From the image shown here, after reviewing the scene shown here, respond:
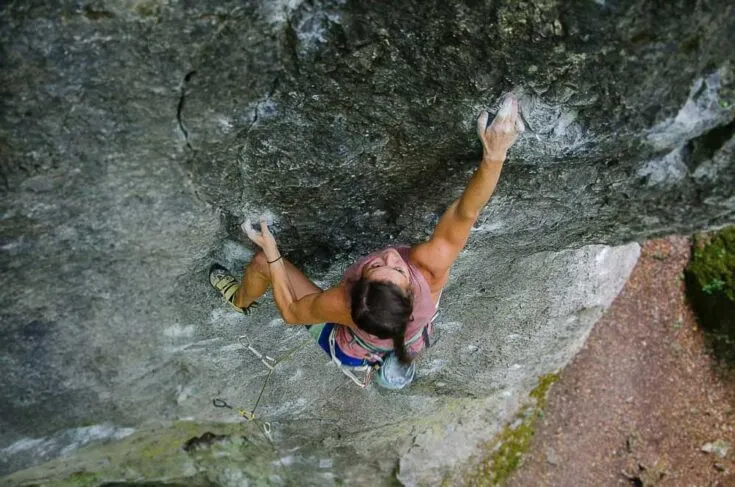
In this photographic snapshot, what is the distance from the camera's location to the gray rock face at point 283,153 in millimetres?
2453

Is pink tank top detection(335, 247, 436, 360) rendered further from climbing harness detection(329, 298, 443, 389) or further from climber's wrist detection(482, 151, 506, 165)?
climber's wrist detection(482, 151, 506, 165)

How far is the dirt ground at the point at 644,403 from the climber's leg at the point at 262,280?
4.19m

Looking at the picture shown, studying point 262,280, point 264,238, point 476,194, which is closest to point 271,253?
point 264,238

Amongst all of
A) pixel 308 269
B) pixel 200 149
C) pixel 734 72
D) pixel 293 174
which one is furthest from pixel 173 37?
pixel 734 72

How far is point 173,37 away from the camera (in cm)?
244

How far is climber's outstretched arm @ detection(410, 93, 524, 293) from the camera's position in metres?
2.81

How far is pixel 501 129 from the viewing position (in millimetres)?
2811

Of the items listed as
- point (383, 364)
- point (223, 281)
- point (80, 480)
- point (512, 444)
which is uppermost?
point (223, 281)

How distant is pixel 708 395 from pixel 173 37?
21.5ft

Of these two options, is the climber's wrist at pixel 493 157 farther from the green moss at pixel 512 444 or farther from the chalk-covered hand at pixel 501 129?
the green moss at pixel 512 444

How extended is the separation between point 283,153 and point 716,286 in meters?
5.44

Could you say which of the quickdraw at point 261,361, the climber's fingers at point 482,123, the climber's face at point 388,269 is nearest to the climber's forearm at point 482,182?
the climber's fingers at point 482,123

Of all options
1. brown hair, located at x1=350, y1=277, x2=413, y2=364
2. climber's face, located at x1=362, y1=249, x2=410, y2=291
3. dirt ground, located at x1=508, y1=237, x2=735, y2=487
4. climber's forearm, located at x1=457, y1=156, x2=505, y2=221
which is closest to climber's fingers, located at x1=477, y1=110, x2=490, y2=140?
climber's forearm, located at x1=457, y1=156, x2=505, y2=221

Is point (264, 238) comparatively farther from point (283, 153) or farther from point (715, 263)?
point (715, 263)
